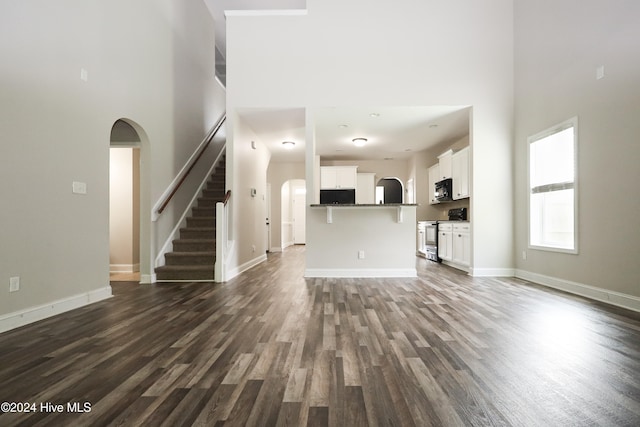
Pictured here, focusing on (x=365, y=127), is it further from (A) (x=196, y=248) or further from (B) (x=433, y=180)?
(A) (x=196, y=248)

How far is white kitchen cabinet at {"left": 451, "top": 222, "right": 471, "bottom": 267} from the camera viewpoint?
5.47 m

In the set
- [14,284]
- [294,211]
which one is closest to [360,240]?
[14,284]

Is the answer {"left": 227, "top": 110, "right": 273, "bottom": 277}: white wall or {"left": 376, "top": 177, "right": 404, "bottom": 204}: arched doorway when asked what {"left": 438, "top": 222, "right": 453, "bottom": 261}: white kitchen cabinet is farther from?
{"left": 376, "top": 177, "right": 404, "bottom": 204}: arched doorway

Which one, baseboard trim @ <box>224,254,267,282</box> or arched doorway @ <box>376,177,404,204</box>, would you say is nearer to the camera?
baseboard trim @ <box>224,254,267,282</box>

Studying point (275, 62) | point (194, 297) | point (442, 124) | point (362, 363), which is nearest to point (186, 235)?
point (194, 297)

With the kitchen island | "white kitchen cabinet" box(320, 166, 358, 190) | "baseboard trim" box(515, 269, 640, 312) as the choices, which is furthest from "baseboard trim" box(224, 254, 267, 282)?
"baseboard trim" box(515, 269, 640, 312)

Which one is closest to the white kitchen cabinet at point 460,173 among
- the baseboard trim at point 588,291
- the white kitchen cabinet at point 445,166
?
the white kitchen cabinet at point 445,166

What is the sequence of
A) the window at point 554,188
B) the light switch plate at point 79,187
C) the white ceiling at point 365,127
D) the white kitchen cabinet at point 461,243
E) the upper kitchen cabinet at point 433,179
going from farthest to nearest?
the upper kitchen cabinet at point 433,179
the white kitchen cabinet at point 461,243
the white ceiling at point 365,127
the window at point 554,188
the light switch plate at point 79,187

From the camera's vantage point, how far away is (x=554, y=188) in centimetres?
430

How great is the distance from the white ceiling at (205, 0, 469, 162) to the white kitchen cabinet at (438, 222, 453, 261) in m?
1.90

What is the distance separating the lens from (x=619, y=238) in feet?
10.9

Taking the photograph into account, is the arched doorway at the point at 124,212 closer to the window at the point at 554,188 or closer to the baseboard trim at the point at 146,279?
the baseboard trim at the point at 146,279

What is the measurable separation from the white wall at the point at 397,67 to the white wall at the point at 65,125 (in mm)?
1355

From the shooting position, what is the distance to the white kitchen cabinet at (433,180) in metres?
7.77
